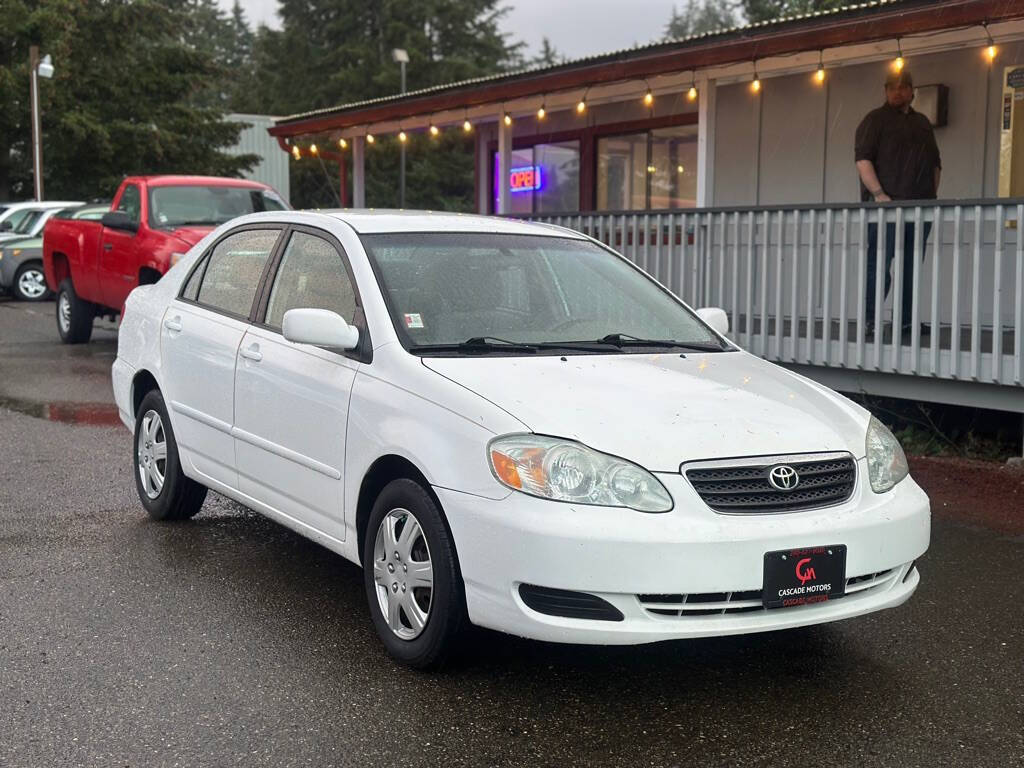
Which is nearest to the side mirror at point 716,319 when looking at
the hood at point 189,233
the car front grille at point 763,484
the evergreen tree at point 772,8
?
the car front grille at point 763,484

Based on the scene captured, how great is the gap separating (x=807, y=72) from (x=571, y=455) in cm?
1037

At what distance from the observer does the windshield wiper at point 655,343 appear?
16.8ft

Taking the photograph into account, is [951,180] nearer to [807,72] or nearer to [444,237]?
[807,72]

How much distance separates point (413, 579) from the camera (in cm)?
436

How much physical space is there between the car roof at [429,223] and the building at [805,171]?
12.3ft

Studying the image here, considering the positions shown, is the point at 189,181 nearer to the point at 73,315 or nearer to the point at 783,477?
the point at 73,315

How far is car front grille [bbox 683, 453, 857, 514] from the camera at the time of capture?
4031mm

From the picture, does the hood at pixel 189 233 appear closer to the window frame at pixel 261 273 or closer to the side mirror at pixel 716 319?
the window frame at pixel 261 273

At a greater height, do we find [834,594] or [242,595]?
[834,594]

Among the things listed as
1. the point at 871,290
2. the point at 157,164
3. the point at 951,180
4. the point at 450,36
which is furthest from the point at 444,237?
the point at 450,36

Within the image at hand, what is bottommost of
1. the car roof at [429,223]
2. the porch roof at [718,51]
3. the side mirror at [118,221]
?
the car roof at [429,223]

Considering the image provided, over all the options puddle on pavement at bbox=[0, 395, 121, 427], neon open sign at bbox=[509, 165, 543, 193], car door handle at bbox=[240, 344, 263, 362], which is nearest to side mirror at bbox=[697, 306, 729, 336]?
car door handle at bbox=[240, 344, 263, 362]

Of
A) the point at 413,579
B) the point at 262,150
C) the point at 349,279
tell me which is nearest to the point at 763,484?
the point at 413,579

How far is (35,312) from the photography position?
68.5 feet
